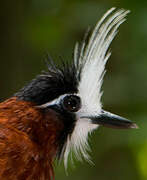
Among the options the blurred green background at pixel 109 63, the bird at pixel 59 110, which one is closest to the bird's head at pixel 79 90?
the bird at pixel 59 110

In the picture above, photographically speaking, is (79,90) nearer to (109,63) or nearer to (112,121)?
(112,121)

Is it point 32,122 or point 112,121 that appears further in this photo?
point 112,121

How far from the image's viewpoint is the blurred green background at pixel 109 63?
4.51 metres

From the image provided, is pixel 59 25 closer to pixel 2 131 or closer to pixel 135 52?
pixel 135 52

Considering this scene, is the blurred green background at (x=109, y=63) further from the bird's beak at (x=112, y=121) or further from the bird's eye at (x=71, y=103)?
the bird's eye at (x=71, y=103)

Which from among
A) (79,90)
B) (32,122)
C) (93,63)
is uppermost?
(93,63)

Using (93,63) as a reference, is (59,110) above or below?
below

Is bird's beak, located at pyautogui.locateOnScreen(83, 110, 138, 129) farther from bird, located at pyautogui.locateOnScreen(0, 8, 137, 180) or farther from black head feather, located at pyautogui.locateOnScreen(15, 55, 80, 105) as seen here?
black head feather, located at pyautogui.locateOnScreen(15, 55, 80, 105)

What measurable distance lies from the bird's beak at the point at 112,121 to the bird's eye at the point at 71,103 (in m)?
0.12

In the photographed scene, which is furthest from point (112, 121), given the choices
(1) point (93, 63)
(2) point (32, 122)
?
(2) point (32, 122)

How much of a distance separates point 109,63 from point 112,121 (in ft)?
7.78

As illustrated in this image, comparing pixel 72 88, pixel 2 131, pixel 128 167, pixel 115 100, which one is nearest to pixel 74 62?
pixel 72 88

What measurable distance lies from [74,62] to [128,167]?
7.63 feet

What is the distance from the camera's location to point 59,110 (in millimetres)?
3480
